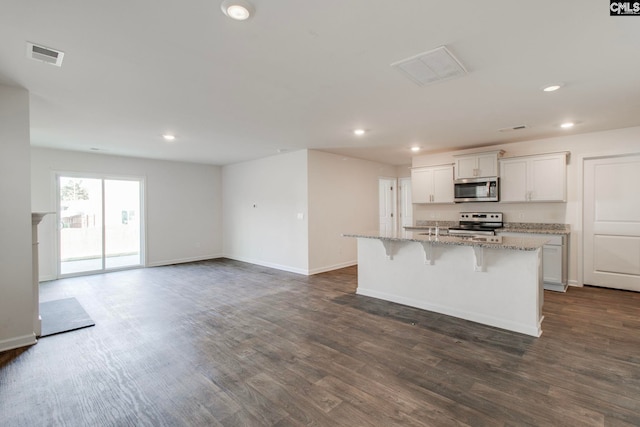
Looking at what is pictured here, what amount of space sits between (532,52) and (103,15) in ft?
9.98

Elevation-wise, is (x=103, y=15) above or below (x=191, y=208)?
above

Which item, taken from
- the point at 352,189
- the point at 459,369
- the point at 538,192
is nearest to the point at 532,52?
the point at 459,369

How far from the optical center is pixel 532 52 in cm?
227

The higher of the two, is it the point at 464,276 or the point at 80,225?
the point at 80,225

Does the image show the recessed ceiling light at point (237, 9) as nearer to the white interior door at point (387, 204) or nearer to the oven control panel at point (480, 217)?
the oven control panel at point (480, 217)

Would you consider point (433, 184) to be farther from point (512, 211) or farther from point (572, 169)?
point (572, 169)

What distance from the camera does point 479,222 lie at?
5758 millimetres

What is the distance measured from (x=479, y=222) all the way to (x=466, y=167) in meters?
1.12

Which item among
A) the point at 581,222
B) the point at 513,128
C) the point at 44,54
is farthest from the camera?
the point at 581,222

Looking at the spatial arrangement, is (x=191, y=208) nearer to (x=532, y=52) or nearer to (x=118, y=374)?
(x=118, y=374)

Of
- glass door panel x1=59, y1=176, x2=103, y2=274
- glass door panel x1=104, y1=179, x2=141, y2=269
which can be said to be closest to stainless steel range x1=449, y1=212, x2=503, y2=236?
glass door panel x1=104, y1=179, x2=141, y2=269

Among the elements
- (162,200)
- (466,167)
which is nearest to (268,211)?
(162,200)

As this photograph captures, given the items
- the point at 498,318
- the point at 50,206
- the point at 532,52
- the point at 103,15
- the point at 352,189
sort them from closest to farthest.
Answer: the point at 103,15 → the point at 532,52 → the point at 498,318 → the point at 50,206 → the point at 352,189

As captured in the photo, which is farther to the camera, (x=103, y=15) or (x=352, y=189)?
(x=352, y=189)
